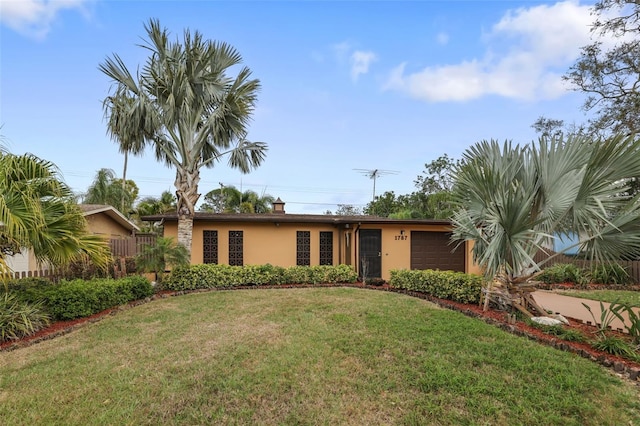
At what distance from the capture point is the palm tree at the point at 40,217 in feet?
16.1

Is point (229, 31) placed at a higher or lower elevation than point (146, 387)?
higher

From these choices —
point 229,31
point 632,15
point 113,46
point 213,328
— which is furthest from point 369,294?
→ point 632,15

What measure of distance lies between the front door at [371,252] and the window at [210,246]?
5325 millimetres

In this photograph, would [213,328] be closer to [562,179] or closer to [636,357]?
[636,357]

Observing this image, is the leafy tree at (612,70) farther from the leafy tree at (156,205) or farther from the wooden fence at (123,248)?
the leafy tree at (156,205)

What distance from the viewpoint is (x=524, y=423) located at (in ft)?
10.1

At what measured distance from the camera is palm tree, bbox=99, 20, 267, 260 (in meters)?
9.63

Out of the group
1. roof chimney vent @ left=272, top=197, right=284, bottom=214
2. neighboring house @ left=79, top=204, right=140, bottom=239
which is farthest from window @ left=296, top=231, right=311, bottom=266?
neighboring house @ left=79, top=204, right=140, bottom=239

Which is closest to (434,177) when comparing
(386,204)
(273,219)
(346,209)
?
(386,204)

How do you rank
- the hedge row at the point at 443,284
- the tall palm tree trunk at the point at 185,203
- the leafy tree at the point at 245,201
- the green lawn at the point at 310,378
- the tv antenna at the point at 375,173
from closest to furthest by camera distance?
the green lawn at the point at 310,378
the hedge row at the point at 443,284
the tall palm tree trunk at the point at 185,203
the leafy tree at the point at 245,201
the tv antenna at the point at 375,173

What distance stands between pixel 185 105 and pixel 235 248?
17.0 ft

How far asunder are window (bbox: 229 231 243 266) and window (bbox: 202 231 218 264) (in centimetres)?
53

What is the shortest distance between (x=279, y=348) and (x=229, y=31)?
10341 millimetres

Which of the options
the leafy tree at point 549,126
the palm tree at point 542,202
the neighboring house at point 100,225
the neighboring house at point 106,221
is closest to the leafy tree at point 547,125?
the leafy tree at point 549,126
